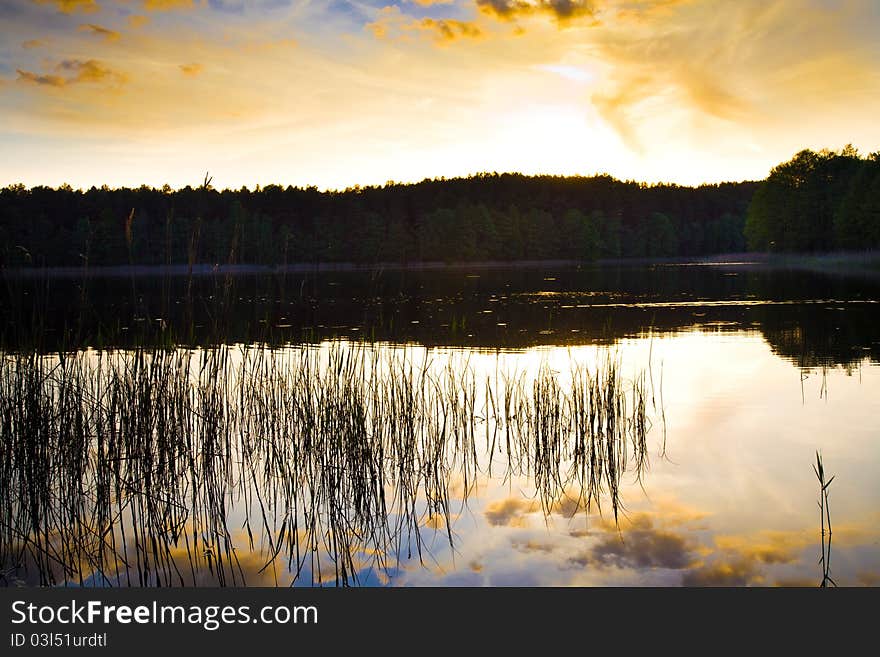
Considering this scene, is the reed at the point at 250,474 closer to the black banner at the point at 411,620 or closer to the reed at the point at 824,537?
the black banner at the point at 411,620

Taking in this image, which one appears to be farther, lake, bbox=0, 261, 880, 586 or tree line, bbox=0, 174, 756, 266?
tree line, bbox=0, 174, 756, 266

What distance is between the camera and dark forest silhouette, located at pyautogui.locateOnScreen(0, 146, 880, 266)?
7656 cm

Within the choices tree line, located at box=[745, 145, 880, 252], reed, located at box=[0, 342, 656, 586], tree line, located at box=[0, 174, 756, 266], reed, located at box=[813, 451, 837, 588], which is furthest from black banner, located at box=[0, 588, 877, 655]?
tree line, located at box=[0, 174, 756, 266]

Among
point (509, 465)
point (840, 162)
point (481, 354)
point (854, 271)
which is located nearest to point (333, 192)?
point (840, 162)

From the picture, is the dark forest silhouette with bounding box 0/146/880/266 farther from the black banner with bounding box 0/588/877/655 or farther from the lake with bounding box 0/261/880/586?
the black banner with bounding box 0/588/877/655

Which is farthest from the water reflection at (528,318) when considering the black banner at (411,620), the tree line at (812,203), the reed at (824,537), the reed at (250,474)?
the tree line at (812,203)

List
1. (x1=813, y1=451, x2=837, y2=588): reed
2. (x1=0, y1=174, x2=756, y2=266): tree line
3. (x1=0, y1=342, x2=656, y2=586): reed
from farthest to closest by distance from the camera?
(x1=0, y1=174, x2=756, y2=266): tree line
(x1=0, y1=342, x2=656, y2=586): reed
(x1=813, y1=451, x2=837, y2=588): reed

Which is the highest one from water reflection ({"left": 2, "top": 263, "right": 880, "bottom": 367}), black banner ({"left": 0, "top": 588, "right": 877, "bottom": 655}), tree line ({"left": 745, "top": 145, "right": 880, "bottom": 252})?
tree line ({"left": 745, "top": 145, "right": 880, "bottom": 252})

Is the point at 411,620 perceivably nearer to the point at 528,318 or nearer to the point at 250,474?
the point at 250,474

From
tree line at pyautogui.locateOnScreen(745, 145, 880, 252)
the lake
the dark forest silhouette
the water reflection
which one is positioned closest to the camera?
the lake

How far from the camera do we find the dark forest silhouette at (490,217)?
7656 centimetres

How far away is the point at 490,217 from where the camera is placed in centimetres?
12175

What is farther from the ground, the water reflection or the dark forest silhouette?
the dark forest silhouette

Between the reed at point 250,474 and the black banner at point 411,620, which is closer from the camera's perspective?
the black banner at point 411,620
